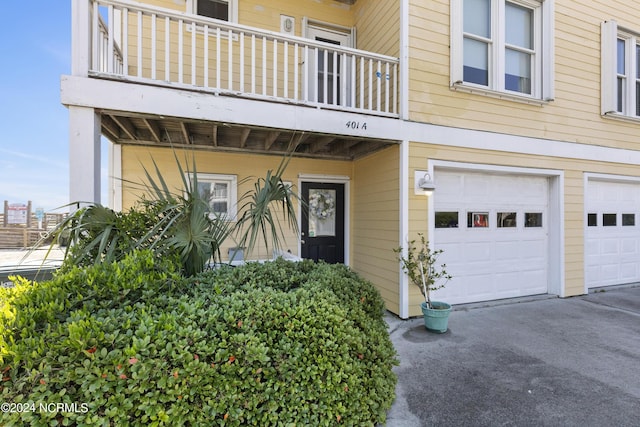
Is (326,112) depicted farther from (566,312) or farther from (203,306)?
(566,312)

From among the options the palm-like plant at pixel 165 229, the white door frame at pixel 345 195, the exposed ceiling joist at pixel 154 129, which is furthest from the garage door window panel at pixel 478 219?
the exposed ceiling joist at pixel 154 129

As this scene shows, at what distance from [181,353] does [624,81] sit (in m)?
8.66

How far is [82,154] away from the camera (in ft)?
9.82

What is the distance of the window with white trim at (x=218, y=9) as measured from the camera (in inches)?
193

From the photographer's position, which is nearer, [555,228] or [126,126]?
[126,126]

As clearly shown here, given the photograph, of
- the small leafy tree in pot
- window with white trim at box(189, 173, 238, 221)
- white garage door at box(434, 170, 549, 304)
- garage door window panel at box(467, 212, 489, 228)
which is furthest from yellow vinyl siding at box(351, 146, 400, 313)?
window with white trim at box(189, 173, 238, 221)

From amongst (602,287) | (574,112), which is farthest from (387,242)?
(602,287)

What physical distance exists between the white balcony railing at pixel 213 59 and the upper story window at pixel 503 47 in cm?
122

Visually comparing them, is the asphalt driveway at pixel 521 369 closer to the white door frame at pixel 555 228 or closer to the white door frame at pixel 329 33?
the white door frame at pixel 555 228

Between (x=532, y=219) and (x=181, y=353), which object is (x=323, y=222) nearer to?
(x=532, y=219)

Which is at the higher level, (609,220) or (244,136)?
(244,136)

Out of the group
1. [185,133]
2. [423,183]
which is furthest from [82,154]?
[423,183]

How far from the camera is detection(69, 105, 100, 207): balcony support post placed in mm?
2961

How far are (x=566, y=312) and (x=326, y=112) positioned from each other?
468 cm
